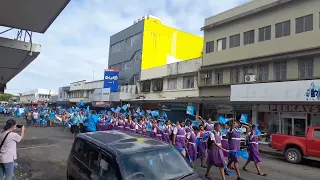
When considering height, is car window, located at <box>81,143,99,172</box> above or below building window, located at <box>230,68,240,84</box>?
below

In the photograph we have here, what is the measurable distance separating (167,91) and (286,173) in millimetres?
22356

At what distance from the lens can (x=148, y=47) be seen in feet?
128

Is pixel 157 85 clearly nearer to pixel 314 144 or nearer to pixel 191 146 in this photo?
pixel 314 144

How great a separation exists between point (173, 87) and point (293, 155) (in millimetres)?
19284

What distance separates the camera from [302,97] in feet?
57.9

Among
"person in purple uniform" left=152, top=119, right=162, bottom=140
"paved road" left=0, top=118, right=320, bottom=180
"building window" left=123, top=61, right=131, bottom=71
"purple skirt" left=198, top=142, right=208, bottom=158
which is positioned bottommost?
"paved road" left=0, top=118, right=320, bottom=180

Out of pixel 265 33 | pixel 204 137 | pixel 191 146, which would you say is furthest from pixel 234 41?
pixel 191 146

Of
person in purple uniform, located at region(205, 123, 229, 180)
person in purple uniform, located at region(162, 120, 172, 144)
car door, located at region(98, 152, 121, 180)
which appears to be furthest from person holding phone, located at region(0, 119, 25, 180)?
person in purple uniform, located at region(162, 120, 172, 144)

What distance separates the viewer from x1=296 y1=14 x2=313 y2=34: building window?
63.2 ft

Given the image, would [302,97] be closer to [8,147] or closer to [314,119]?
[314,119]

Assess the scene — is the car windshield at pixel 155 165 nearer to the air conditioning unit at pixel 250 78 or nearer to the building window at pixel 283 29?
the building window at pixel 283 29

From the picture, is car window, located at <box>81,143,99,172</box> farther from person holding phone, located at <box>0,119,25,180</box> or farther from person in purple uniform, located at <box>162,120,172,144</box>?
person in purple uniform, located at <box>162,120,172,144</box>

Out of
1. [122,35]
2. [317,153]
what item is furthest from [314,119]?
[122,35]

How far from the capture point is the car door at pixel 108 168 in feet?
14.6
